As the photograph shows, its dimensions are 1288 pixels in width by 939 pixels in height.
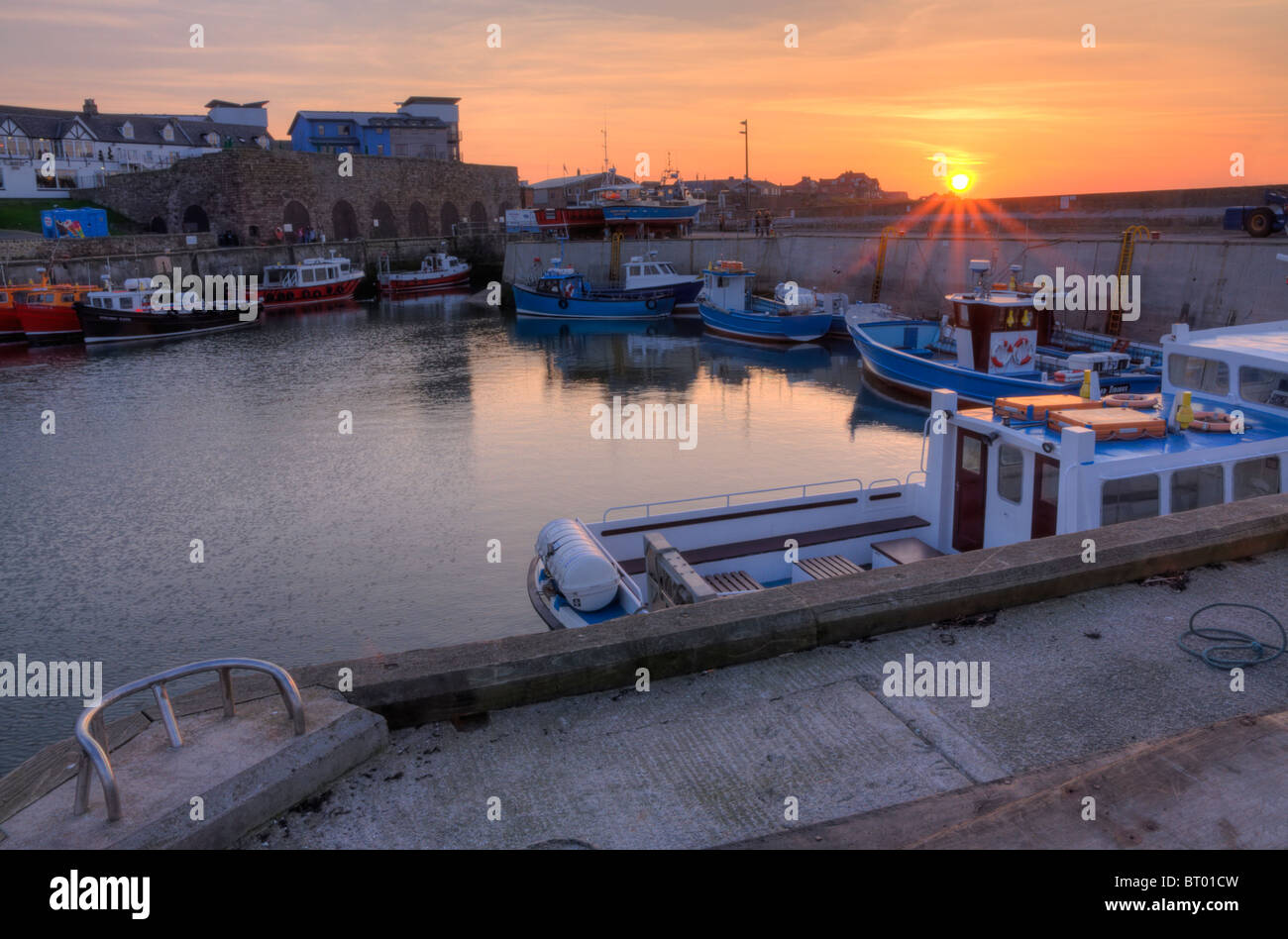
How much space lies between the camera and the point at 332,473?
756 inches

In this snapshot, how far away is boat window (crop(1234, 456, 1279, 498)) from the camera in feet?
29.3

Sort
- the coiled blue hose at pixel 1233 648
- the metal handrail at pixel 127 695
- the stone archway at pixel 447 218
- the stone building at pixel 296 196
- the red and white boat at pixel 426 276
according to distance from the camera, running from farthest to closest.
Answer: the stone archway at pixel 447 218 < the stone building at pixel 296 196 < the red and white boat at pixel 426 276 < the coiled blue hose at pixel 1233 648 < the metal handrail at pixel 127 695

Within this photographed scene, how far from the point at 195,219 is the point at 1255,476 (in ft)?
212

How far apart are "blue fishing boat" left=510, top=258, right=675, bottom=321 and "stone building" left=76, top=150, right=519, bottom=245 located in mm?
23322

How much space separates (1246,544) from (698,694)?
14.0ft

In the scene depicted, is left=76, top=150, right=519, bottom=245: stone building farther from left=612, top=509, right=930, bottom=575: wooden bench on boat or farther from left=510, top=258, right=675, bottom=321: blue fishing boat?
left=612, top=509, right=930, bottom=575: wooden bench on boat

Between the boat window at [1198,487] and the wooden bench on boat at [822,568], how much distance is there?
336cm

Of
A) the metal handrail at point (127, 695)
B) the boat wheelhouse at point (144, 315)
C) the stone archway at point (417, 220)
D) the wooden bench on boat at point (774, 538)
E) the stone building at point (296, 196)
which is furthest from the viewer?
the stone archway at point (417, 220)

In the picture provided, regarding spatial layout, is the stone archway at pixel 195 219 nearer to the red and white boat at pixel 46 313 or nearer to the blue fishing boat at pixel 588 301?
the red and white boat at pixel 46 313

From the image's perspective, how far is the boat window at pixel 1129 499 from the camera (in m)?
8.73

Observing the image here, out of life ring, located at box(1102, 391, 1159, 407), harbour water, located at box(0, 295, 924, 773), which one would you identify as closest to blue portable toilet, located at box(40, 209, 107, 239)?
harbour water, located at box(0, 295, 924, 773)

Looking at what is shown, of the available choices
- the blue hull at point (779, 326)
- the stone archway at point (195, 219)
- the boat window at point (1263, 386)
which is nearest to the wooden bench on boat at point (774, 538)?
the boat window at point (1263, 386)
